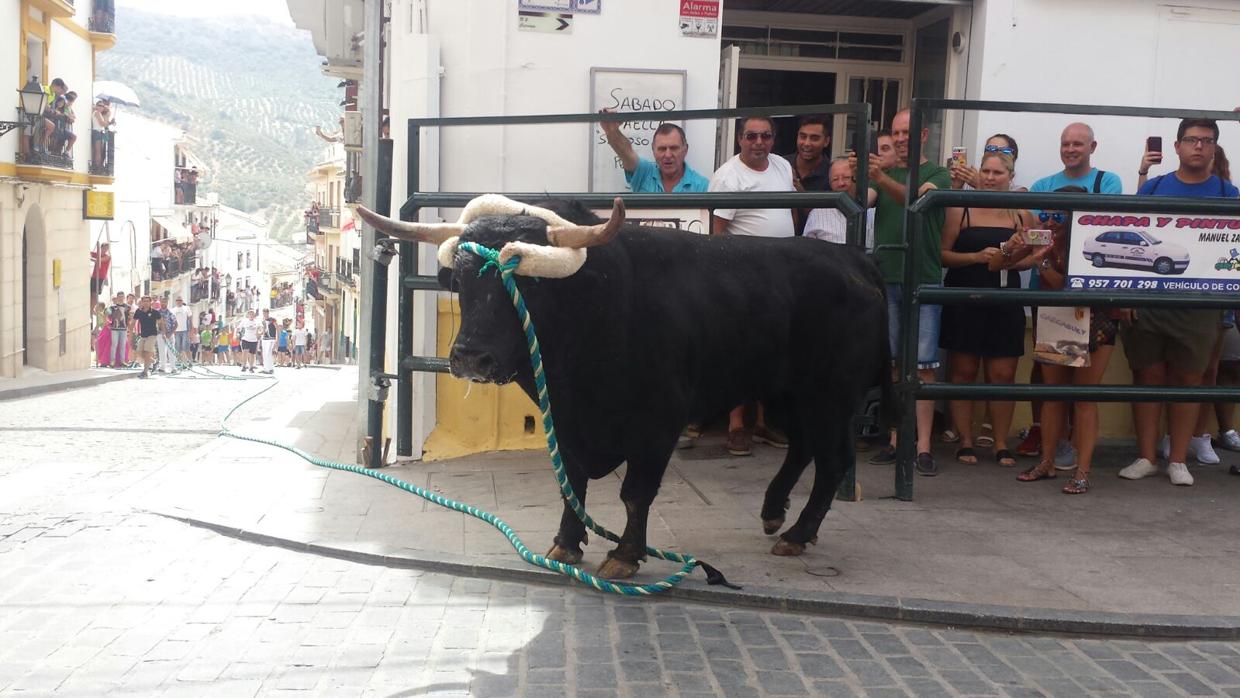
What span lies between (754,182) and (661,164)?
2.01 ft

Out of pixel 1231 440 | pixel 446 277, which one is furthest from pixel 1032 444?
pixel 446 277

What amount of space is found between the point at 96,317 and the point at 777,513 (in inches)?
1400

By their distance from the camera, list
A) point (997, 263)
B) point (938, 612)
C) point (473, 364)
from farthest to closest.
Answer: point (997, 263) < point (938, 612) < point (473, 364)

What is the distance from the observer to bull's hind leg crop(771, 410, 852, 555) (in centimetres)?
584

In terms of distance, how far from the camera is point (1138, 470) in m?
7.59

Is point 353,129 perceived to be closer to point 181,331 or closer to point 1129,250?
point 1129,250

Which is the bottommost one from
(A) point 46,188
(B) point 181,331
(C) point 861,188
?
(B) point 181,331

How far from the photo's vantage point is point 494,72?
27.5 ft

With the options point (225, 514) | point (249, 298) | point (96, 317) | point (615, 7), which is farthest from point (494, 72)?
point (249, 298)

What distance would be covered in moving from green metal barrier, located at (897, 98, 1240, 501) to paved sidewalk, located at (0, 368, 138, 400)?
1831cm

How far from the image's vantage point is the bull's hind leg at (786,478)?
5999 millimetres

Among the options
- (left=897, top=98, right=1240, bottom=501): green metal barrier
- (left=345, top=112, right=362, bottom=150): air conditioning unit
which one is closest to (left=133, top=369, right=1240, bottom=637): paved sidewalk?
(left=897, top=98, right=1240, bottom=501): green metal barrier

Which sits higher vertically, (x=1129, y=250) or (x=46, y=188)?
(x=1129, y=250)

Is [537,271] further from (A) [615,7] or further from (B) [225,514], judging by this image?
(A) [615,7]
